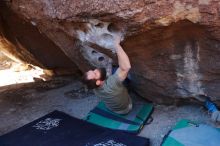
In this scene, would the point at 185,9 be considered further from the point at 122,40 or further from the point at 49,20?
the point at 49,20

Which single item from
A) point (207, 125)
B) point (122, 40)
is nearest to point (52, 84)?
point (122, 40)

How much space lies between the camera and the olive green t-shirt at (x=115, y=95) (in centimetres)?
402

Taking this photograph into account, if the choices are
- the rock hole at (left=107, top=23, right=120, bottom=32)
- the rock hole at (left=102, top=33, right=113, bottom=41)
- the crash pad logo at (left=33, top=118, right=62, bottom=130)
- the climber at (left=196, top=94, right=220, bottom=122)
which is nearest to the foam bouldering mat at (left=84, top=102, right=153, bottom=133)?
the crash pad logo at (left=33, top=118, right=62, bottom=130)

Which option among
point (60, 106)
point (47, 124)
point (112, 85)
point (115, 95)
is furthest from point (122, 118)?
point (60, 106)

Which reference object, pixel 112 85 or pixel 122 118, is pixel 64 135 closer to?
pixel 122 118

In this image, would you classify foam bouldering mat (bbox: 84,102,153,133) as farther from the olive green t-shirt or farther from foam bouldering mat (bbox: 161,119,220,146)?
foam bouldering mat (bbox: 161,119,220,146)

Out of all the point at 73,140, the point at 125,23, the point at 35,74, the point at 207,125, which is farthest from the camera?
the point at 35,74

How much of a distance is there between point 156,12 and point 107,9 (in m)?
0.45

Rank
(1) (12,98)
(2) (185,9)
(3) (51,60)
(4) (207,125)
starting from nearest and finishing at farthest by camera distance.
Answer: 1. (2) (185,9)
2. (4) (207,125)
3. (1) (12,98)
4. (3) (51,60)

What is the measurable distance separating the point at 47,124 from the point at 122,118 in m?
0.89

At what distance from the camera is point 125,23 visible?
11.7 feet

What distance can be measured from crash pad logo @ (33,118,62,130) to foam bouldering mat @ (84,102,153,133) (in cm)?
35

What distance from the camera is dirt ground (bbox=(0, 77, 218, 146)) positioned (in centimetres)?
413

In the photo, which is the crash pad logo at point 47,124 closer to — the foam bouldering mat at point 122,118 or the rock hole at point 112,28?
the foam bouldering mat at point 122,118
